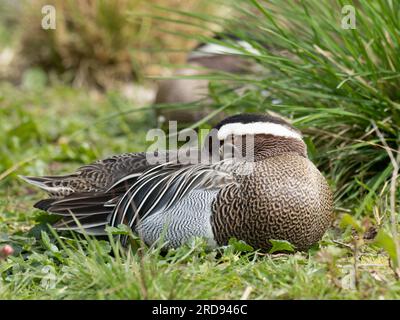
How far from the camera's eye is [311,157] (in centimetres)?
454

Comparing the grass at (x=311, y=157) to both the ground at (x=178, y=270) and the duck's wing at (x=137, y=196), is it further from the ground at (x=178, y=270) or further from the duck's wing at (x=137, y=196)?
the duck's wing at (x=137, y=196)

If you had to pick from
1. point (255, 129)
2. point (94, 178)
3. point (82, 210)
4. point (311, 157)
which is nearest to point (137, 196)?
point (82, 210)

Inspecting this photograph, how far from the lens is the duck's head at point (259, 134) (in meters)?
3.72

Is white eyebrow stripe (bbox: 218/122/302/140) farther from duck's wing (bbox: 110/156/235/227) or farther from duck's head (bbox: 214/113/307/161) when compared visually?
duck's wing (bbox: 110/156/235/227)

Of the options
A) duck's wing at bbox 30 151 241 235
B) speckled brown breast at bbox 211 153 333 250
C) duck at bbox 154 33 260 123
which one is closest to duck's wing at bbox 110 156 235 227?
duck's wing at bbox 30 151 241 235

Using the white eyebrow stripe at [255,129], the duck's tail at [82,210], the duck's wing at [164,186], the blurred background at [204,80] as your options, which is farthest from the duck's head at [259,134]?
the duck's tail at [82,210]

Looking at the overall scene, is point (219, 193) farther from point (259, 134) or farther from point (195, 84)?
point (195, 84)

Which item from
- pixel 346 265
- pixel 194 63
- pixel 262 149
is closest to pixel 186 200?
pixel 262 149

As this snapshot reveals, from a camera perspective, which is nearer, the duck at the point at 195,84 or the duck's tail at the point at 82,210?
the duck's tail at the point at 82,210

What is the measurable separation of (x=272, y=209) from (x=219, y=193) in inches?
10.7

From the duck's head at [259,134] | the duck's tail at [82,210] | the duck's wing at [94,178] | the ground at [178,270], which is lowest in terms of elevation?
the ground at [178,270]

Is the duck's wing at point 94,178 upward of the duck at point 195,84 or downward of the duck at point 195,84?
downward

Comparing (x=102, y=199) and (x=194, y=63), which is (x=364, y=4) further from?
(x=194, y=63)

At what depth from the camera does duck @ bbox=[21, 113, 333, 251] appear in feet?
11.4
